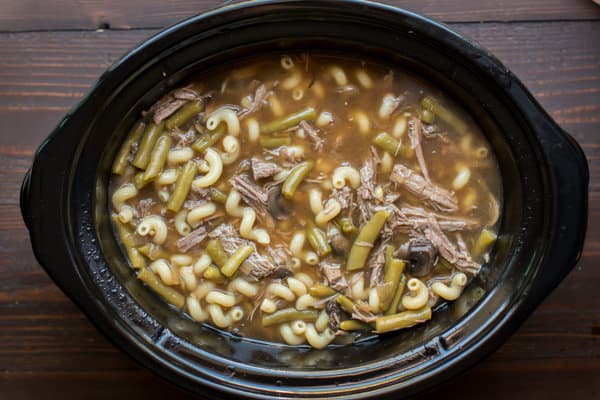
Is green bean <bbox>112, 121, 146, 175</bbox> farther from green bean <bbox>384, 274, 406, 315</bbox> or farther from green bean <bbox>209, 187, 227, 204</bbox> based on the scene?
green bean <bbox>384, 274, 406, 315</bbox>

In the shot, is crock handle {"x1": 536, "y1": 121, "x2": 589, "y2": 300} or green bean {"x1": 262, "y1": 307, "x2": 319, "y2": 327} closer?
crock handle {"x1": 536, "y1": 121, "x2": 589, "y2": 300}

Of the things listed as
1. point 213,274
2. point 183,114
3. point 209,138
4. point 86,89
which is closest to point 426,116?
point 209,138

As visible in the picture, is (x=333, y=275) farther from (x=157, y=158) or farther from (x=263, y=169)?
(x=157, y=158)

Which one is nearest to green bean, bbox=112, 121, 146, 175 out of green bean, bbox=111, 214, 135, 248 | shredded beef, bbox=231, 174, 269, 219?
green bean, bbox=111, 214, 135, 248

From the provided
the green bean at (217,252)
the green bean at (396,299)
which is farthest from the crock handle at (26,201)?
the green bean at (396,299)

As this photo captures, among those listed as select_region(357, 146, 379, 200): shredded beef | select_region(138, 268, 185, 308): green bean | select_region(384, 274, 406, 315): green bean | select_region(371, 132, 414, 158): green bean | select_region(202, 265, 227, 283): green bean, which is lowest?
select_region(138, 268, 185, 308): green bean

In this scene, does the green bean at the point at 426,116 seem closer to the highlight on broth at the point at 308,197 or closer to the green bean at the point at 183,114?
the highlight on broth at the point at 308,197
